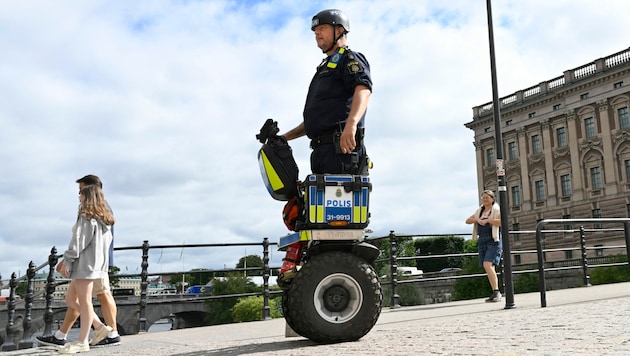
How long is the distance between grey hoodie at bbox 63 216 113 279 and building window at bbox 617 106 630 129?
48.4m

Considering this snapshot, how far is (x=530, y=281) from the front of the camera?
1019 inches

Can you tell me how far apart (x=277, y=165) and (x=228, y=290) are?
5179 cm

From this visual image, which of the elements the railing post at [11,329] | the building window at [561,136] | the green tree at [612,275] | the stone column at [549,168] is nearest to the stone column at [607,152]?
the building window at [561,136]

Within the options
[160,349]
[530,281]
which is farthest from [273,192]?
[530,281]

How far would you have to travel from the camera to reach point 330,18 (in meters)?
4.61

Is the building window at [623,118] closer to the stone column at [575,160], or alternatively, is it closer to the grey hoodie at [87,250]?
the stone column at [575,160]

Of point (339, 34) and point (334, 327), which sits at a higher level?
point (339, 34)

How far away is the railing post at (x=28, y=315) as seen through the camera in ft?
24.6

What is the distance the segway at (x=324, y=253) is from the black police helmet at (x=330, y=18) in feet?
2.73

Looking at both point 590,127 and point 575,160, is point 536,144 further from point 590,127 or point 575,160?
point 590,127

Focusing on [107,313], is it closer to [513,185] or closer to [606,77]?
[606,77]

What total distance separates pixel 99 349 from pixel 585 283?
10.2 metres

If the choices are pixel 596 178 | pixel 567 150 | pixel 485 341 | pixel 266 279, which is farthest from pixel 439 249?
pixel 485 341

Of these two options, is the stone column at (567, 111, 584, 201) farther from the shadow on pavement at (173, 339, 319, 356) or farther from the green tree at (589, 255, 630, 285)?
the shadow on pavement at (173, 339, 319, 356)
